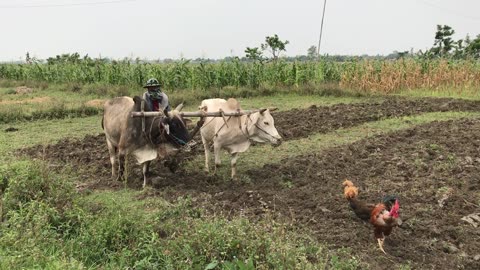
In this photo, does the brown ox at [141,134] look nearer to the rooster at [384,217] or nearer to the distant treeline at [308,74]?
the rooster at [384,217]

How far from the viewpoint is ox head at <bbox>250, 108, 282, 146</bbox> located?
26.9 feet

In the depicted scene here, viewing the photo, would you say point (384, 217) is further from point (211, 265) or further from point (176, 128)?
point (176, 128)

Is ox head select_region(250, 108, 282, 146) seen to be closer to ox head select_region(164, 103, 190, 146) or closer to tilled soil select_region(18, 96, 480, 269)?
tilled soil select_region(18, 96, 480, 269)

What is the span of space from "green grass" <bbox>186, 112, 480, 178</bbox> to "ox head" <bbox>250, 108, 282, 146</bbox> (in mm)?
821

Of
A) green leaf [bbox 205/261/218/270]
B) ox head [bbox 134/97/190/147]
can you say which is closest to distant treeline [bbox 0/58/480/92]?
ox head [bbox 134/97/190/147]

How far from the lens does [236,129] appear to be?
851cm

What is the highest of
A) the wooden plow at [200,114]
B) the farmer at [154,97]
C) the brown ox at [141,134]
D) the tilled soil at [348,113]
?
the farmer at [154,97]

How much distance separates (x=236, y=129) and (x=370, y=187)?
2.51m

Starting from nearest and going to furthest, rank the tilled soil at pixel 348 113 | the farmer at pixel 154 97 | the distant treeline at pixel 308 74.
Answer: the farmer at pixel 154 97
the tilled soil at pixel 348 113
the distant treeline at pixel 308 74

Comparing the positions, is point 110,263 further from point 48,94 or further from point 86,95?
point 48,94

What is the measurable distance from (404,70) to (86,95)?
14.2 m

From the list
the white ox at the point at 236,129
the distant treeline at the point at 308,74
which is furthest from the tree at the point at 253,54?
the white ox at the point at 236,129

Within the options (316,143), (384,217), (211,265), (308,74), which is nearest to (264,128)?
(316,143)

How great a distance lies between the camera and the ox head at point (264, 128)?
8.20 meters
